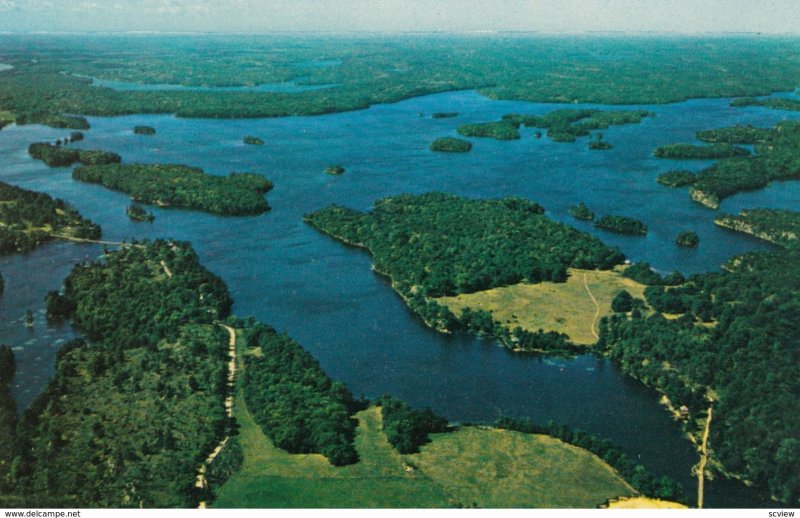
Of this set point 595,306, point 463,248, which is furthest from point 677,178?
point 595,306

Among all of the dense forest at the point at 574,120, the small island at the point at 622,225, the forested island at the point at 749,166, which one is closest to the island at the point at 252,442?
the small island at the point at 622,225

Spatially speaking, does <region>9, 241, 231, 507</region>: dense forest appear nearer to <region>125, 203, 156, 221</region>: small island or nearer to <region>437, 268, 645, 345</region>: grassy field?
<region>125, 203, 156, 221</region>: small island

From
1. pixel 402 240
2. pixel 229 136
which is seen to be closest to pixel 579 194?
pixel 402 240

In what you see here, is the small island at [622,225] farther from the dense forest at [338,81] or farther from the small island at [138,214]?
the dense forest at [338,81]

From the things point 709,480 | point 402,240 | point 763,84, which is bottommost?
point 709,480

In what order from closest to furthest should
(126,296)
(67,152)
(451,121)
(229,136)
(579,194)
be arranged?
(126,296) < (579,194) < (67,152) < (229,136) < (451,121)

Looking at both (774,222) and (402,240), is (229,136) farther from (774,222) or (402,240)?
(774,222)
